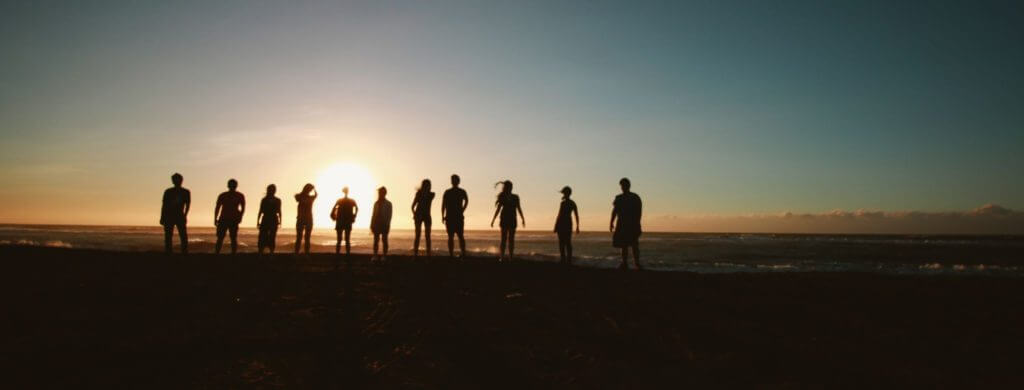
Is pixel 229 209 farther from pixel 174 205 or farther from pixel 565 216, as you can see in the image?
pixel 565 216

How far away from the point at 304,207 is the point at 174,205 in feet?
9.75

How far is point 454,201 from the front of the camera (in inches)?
504

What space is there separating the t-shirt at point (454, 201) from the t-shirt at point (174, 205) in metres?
6.40

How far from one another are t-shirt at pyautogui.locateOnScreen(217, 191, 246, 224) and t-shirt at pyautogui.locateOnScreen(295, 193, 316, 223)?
4.56 feet

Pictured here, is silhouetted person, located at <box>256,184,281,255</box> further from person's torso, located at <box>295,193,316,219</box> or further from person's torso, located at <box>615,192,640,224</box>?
person's torso, located at <box>615,192,640,224</box>

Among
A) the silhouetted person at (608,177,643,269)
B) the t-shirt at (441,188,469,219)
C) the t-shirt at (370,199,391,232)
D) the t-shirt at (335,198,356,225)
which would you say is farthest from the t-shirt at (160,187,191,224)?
the silhouetted person at (608,177,643,269)

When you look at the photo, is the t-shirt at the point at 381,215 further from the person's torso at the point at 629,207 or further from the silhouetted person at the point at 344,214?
the person's torso at the point at 629,207

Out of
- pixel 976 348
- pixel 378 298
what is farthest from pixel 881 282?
pixel 378 298

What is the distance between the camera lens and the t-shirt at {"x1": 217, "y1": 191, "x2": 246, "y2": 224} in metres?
12.4

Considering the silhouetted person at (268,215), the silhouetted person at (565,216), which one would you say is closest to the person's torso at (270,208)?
the silhouetted person at (268,215)

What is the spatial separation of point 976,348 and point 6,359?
922 cm

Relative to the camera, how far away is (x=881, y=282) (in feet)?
33.9

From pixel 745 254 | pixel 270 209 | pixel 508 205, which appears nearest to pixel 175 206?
pixel 270 209

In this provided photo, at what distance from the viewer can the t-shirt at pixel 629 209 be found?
12.1 metres
